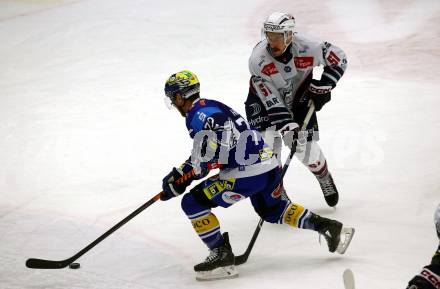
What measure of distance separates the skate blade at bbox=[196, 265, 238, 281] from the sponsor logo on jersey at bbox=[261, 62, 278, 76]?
4.18 feet

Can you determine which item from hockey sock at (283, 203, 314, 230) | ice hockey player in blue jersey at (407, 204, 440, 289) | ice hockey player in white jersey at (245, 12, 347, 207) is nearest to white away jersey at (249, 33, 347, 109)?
ice hockey player in white jersey at (245, 12, 347, 207)

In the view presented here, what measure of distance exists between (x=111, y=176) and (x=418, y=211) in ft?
7.04

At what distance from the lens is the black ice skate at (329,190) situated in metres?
5.15

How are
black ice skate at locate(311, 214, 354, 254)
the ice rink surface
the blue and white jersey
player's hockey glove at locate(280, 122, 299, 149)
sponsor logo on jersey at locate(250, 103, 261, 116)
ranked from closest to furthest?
the blue and white jersey, black ice skate at locate(311, 214, 354, 254), the ice rink surface, player's hockey glove at locate(280, 122, 299, 149), sponsor logo on jersey at locate(250, 103, 261, 116)

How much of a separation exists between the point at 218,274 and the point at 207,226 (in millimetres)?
253

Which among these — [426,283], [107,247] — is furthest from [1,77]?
[426,283]

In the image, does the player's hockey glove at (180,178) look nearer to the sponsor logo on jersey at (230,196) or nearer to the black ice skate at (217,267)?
the sponsor logo on jersey at (230,196)

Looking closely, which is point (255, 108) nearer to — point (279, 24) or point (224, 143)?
point (279, 24)

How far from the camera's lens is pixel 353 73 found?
755cm

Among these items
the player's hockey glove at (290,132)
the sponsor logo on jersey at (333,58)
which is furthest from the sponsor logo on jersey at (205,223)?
the sponsor logo on jersey at (333,58)

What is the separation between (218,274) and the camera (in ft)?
14.0

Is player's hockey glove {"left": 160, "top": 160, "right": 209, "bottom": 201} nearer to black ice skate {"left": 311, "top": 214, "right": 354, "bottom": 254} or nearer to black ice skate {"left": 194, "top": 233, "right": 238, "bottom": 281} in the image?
black ice skate {"left": 194, "top": 233, "right": 238, "bottom": 281}

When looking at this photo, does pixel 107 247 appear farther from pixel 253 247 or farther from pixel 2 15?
pixel 2 15

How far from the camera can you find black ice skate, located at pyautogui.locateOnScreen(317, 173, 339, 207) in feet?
16.9
